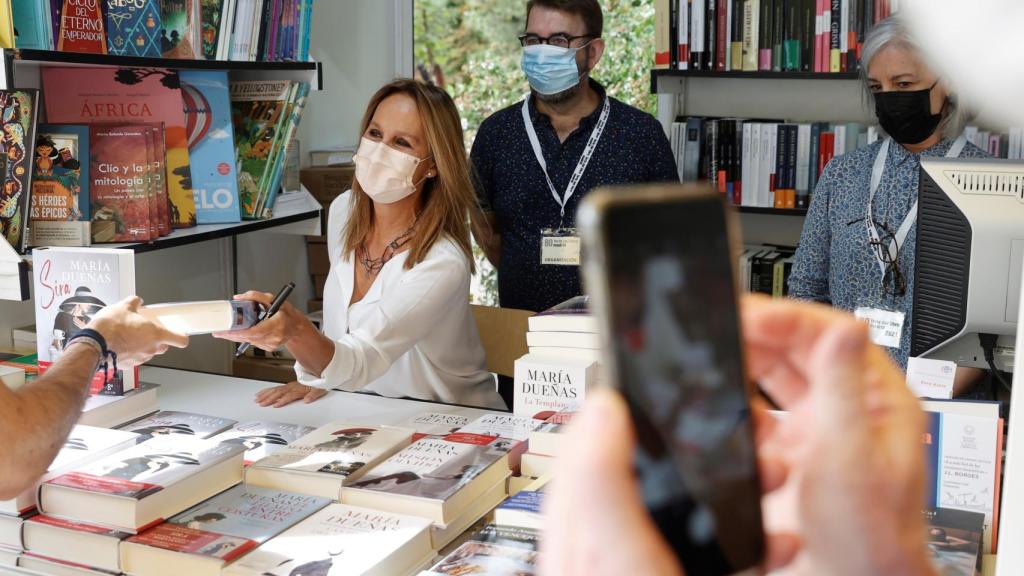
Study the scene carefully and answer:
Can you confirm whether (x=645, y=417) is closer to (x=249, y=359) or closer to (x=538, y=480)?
(x=538, y=480)

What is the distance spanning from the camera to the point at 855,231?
8.20 ft

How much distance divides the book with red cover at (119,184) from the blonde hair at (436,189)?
19.4 inches

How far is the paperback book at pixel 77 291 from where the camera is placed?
1.90 meters

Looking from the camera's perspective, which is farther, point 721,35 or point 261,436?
point 721,35

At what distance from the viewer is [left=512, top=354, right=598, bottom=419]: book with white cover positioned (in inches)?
67.7

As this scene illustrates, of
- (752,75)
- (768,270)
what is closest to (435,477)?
(768,270)

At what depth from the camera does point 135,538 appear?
1344 millimetres

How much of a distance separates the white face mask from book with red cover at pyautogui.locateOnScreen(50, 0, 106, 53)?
62cm

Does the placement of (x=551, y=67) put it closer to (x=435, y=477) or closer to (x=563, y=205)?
(x=563, y=205)

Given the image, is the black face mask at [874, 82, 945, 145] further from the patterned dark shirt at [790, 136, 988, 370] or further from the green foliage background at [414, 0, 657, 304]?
the green foliage background at [414, 0, 657, 304]

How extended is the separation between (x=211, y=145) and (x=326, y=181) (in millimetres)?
727

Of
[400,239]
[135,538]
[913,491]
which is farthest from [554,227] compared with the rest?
[913,491]

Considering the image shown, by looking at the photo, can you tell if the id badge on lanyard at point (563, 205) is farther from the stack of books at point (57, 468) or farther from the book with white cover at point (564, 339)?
the stack of books at point (57, 468)

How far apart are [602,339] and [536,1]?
9.41 ft
